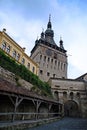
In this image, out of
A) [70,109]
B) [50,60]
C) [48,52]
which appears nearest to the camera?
[70,109]

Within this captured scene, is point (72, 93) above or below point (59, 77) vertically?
below

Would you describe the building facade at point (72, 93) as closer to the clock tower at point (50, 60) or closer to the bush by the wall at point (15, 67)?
the bush by the wall at point (15, 67)

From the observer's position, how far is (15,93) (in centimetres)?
1139

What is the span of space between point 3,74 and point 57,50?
1658 inches

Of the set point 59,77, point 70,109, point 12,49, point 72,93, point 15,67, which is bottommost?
point 70,109

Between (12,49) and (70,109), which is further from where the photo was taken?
(70,109)

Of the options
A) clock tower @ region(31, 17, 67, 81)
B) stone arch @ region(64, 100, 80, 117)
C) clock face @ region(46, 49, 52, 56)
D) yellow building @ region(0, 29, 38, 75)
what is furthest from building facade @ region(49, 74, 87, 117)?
clock face @ region(46, 49, 52, 56)

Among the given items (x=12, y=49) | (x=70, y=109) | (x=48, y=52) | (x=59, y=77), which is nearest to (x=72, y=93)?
(x=70, y=109)

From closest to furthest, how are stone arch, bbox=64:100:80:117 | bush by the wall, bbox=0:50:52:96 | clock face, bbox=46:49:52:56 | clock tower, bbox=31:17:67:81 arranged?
bush by the wall, bbox=0:50:52:96, stone arch, bbox=64:100:80:117, clock tower, bbox=31:17:67:81, clock face, bbox=46:49:52:56

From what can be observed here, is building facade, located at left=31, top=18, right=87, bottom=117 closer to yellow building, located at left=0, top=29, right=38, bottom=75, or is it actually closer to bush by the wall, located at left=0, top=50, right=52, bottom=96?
yellow building, located at left=0, top=29, right=38, bottom=75

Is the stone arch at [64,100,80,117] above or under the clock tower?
under

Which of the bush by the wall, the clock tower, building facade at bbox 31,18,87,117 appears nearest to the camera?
the bush by the wall

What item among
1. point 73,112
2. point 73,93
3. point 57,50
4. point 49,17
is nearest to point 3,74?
point 73,93

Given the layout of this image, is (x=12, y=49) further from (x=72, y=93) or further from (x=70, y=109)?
(x=70, y=109)
